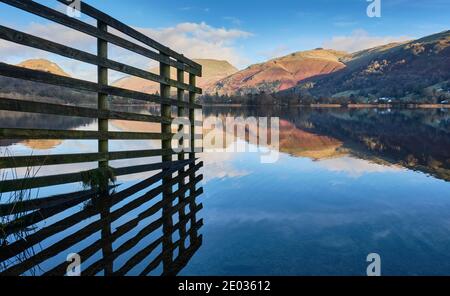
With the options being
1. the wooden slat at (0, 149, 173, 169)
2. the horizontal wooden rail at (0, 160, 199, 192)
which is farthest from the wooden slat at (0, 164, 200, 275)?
the wooden slat at (0, 149, 173, 169)

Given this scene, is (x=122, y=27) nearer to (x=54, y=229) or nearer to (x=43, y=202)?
(x=43, y=202)

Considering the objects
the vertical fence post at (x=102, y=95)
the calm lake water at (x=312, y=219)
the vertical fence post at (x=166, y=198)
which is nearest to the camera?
the calm lake water at (x=312, y=219)

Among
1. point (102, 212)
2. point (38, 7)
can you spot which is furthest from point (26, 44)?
point (102, 212)

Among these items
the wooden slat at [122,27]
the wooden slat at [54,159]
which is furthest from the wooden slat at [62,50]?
the wooden slat at [54,159]

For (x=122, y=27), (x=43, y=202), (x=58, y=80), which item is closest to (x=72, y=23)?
(x=58, y=80)

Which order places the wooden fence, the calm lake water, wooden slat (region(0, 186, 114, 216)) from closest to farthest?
the calm lake water, the wooden fence, wooden slat (region(0, 186, 114, 216))

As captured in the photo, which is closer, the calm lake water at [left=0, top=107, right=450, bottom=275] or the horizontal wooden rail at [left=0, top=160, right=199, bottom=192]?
the calm lake water at [left=0, top=107, right=450, bottom=275]

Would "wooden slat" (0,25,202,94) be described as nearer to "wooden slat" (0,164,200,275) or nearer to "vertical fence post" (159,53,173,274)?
"vertical fence post" (159,53,173,274)

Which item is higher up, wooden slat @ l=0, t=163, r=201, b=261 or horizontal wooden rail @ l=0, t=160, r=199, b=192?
horizontal wooden rail @ l=0, t=160, r=199, b=192

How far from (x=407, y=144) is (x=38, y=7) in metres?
13.3

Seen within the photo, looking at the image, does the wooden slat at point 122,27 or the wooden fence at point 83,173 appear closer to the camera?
the wooden fence at point 83,173

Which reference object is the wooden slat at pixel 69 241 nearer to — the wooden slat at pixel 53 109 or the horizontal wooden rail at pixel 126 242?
the horizontal wooden rail at pixel 126 242

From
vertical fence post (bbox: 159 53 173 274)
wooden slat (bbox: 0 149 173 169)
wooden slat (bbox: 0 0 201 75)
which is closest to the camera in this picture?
vertical fence post (bbox: 159 53 173 274)

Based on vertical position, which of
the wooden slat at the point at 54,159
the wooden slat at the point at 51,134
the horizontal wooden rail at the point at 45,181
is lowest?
the horizontal wooden rail at the point at 45,181
